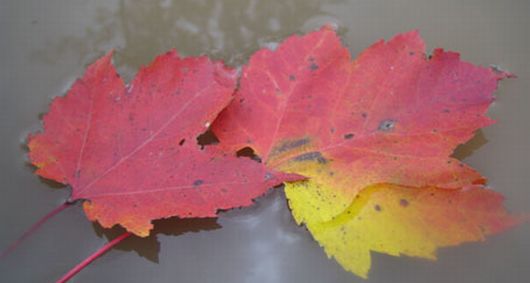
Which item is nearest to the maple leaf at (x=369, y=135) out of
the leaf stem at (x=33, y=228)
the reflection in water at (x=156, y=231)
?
the reflection in water at (x=156, y=231)

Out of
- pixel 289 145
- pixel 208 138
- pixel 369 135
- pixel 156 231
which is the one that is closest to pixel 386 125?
pixel 369 135

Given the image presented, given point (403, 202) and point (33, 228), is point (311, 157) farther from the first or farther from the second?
point (33, 228)

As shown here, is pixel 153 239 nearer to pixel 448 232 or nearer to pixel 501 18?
pixel 448 232

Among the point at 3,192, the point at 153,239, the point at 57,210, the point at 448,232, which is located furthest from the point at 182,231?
the point at 448,232

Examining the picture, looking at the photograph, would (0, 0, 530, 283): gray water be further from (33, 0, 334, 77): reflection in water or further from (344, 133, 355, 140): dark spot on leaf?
(344, 133, 355, 140): dark spot on leaf

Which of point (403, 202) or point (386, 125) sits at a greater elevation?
point (386, 125)

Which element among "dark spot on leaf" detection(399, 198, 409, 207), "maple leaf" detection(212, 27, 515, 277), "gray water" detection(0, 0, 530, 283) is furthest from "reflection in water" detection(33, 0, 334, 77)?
"dark spot on leaf" detection(399, 198, 409, 207)
